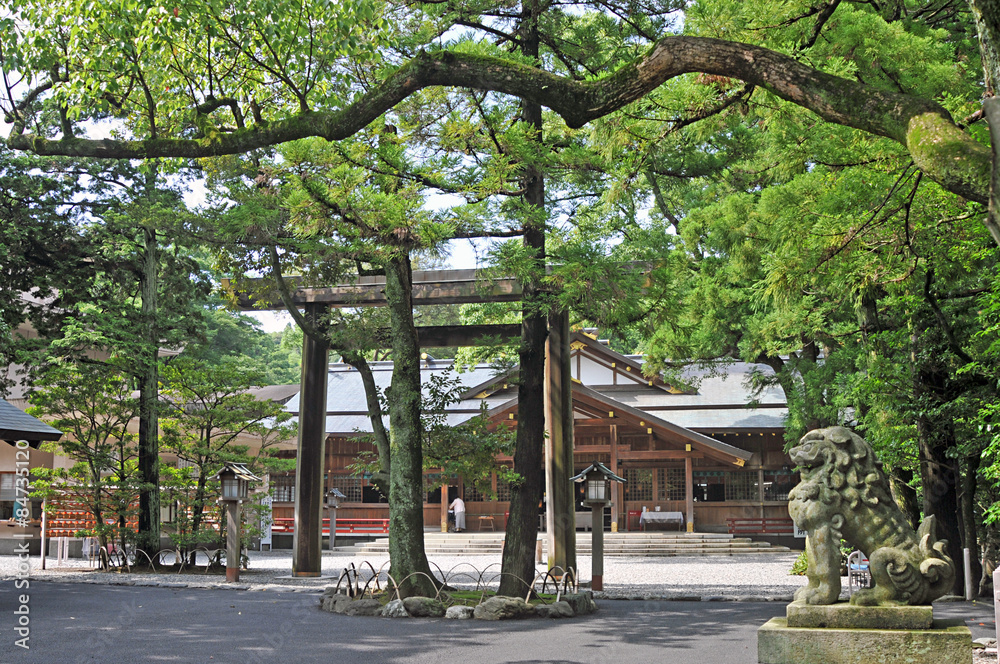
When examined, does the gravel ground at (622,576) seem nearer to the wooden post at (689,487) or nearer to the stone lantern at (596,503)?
the stone lantern at (596,503)

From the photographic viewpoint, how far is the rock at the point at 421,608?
391 inches

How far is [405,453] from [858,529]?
20.5 feet

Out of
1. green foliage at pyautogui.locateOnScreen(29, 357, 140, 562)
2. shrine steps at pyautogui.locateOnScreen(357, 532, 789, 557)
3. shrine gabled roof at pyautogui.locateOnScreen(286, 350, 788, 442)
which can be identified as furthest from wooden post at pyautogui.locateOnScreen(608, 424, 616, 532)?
green foliage at pyautogui.locateOnScreen(29, 357, 140, 562)

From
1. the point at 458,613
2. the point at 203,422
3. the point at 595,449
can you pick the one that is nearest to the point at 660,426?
the point at 595,449

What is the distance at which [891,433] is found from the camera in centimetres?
1129

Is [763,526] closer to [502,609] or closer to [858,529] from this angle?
[502,609]

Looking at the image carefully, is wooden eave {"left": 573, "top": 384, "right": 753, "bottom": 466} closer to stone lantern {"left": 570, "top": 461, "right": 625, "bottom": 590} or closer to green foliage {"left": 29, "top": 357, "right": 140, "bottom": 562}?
stone lantern {"left": 570, "top": 461, "right": 625, "bottom": 590}

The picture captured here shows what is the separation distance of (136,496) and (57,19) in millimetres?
12295

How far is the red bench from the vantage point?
80.7 feet

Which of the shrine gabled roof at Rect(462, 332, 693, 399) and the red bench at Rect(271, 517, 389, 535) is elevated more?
the shrine gabled roof at Rect(462, 332, 693, 399)

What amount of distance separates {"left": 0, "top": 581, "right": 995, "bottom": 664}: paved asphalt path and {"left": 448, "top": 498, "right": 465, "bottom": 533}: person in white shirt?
13.1 m

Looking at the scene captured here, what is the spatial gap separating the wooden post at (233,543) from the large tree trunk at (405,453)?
4.48 meters

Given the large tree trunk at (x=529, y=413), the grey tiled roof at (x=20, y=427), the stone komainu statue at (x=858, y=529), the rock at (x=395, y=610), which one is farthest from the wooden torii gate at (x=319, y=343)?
the stone komainu statue at (x=858, y=529)

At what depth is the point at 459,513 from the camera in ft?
81.2
